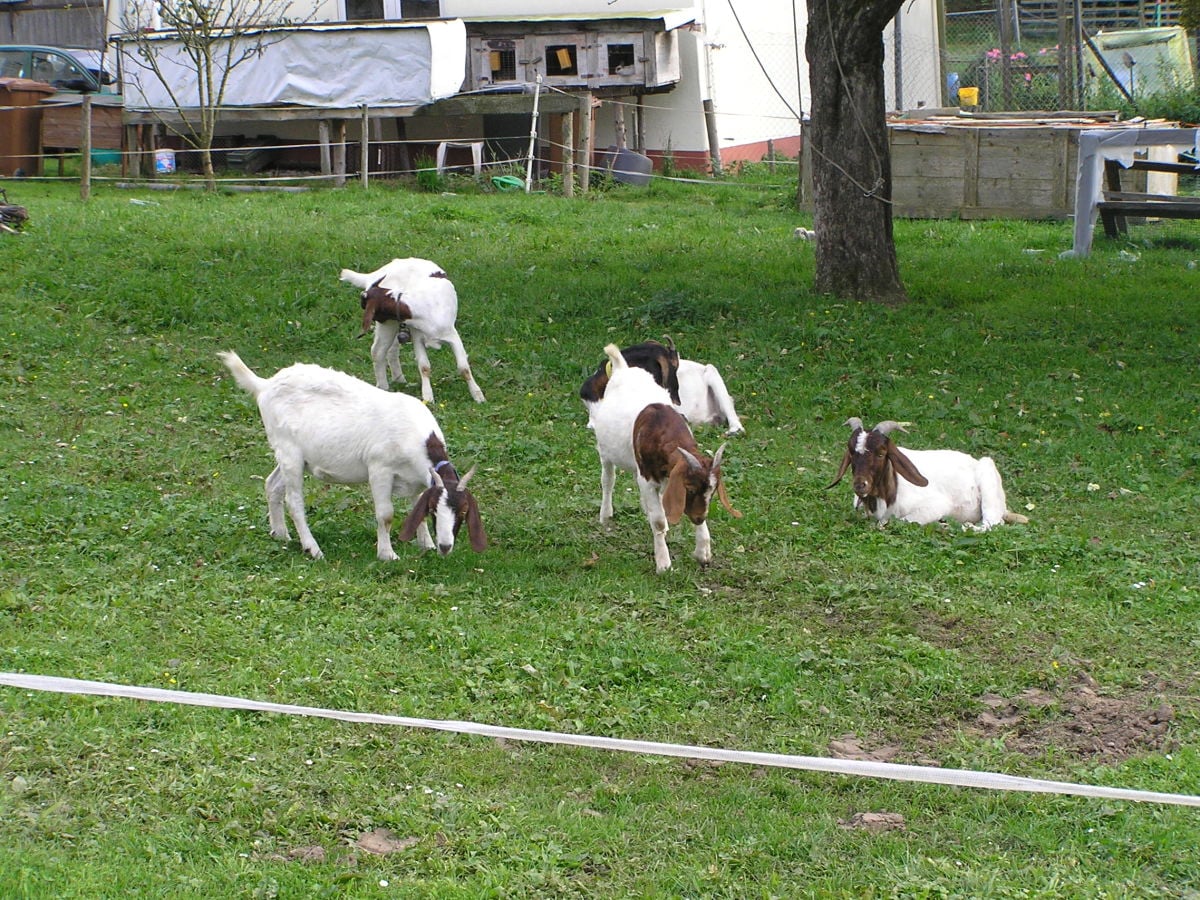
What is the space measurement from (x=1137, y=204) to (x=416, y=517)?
1147 centimetres

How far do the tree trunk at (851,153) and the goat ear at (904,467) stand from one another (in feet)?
17.6

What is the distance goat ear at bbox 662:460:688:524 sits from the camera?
7336 mm

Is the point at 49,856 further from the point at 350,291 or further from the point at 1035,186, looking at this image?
the point at 1035,186

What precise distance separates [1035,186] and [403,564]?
1387cm

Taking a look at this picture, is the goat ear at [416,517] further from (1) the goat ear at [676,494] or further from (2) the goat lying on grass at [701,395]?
(2) the goat lying on grass at [701,395]

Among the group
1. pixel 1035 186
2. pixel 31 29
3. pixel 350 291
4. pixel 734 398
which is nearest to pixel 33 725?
pixel 734 398

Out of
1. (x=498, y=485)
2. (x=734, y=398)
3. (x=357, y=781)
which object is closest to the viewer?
(x=357, y=781)

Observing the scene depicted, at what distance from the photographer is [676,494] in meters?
7.36

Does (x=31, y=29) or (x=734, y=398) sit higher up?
(x=31, y=29)

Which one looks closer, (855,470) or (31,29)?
(855,470)

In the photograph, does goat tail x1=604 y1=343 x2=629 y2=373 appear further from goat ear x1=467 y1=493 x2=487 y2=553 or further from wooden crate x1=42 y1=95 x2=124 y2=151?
wooden crate x1=42 y1=95 x2=124 y2=151

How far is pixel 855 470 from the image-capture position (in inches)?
336

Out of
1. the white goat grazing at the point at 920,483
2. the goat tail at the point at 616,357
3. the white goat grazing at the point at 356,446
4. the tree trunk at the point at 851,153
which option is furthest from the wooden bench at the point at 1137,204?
the white goat grazing at the point at 356,446

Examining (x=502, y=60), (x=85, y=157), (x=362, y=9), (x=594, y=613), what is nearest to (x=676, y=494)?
(x=594, y=613)
